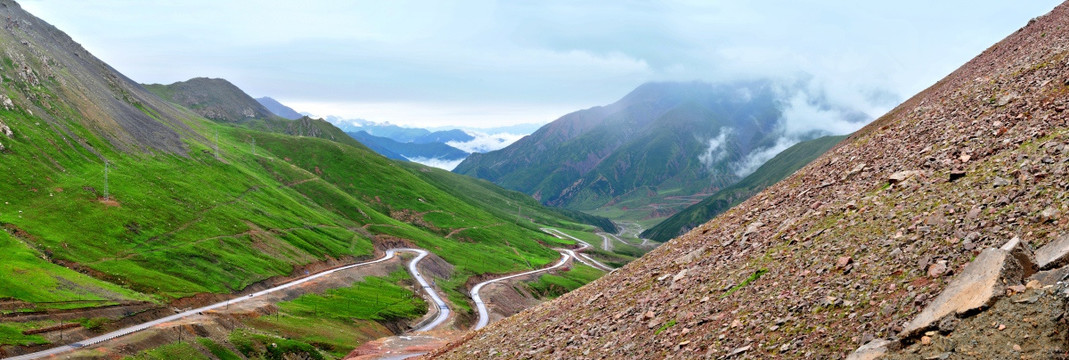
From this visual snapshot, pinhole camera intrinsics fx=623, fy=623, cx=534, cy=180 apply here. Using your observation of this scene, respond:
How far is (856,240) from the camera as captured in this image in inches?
1128

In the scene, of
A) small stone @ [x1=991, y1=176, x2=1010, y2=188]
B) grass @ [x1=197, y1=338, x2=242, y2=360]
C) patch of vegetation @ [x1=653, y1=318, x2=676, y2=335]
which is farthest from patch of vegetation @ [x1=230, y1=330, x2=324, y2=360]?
small stone @ [x1=991, y1=176, x2=1010, y2=188]

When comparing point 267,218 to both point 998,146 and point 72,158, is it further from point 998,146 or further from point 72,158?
point 998,146

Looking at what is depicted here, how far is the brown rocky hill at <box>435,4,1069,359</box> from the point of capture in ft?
76.0

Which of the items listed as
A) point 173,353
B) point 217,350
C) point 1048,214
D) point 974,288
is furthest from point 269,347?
point 1048,214

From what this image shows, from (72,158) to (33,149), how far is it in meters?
11.8

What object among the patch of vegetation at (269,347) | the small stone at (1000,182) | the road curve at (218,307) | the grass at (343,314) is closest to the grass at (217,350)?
the patch of vegetation at (269,347)

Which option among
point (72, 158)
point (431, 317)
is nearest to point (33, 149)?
point (72, 158)

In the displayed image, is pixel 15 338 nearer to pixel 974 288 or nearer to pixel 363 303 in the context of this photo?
pixel 363 303

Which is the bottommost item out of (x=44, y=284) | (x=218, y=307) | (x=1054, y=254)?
(x=218, y=307)

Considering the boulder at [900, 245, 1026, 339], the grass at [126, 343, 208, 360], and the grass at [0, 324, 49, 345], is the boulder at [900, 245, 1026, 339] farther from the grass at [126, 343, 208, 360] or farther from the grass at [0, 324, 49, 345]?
the grass at [0, 324, 49, 345]

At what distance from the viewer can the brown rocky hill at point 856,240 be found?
912 inches

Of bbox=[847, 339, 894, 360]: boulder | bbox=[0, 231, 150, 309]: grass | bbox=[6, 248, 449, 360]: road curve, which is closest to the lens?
bbox=[847, 339, 894, 360]: boulder

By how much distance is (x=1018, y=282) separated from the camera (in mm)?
18906

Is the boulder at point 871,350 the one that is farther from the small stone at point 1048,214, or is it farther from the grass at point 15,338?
the grass at point 15,338
